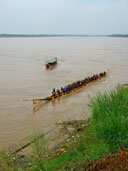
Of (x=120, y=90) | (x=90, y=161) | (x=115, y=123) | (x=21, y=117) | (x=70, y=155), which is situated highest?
(x=120, y=90)

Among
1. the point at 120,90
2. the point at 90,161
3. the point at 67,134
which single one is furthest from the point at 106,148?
the point at 67,134

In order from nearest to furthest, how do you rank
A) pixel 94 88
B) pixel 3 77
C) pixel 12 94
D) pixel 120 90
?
pixel 120 90
pixel 12 94
pixel 94 88
pixel 3 77

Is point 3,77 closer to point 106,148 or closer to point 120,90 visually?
point 120,90

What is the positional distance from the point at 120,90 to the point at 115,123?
2.60 metres

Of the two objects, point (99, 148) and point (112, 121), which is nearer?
point (99, 148)

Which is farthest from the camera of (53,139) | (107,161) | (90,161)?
(53,139)

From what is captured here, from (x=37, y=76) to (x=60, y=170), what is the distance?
82.4 feet

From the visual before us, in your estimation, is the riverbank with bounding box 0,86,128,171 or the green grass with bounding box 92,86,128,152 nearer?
the riverbank with bounding box 0,86,128,171

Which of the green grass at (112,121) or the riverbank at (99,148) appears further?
the green grass at (112,121)

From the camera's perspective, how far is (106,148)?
5.57 m

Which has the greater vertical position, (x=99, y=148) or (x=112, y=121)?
(x=112, y=121)

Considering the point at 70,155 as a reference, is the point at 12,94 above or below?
below

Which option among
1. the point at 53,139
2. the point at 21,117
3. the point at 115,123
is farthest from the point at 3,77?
the point at 115,123

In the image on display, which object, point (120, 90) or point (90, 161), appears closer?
point (90, 161)
